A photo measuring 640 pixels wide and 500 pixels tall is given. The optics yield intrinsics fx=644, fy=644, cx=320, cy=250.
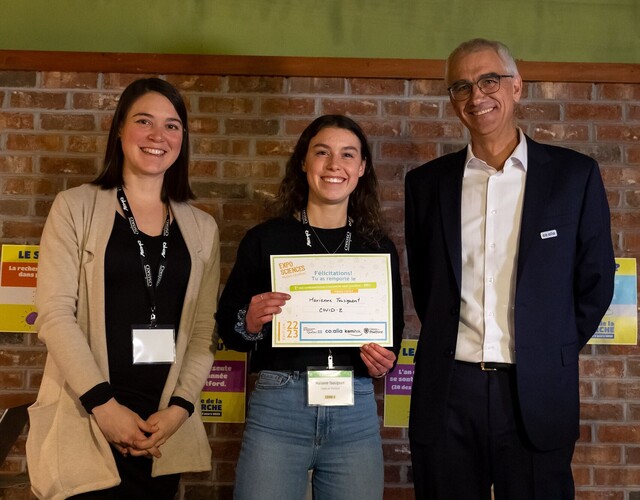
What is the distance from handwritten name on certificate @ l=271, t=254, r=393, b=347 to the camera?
2.15 meters

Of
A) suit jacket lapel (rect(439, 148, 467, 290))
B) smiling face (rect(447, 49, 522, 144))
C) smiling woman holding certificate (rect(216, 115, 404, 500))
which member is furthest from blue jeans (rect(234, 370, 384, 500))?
smiling face (rect(447, 49, 522, 144))

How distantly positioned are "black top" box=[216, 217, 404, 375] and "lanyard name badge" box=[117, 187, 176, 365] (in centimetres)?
21

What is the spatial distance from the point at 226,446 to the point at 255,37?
201cm

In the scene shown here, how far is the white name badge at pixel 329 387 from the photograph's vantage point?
81.7 inches

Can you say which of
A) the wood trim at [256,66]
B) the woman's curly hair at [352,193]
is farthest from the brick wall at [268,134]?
the woman's curly hair at [352,193]

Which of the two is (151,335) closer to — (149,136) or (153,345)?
(153,345)

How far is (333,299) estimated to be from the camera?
2.18 m

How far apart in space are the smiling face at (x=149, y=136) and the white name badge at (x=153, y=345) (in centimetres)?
56

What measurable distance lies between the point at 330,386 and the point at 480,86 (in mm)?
1158

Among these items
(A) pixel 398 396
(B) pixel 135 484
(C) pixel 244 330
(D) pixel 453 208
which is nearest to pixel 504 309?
(D) pixel 453 208

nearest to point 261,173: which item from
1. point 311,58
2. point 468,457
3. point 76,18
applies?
point 311,58

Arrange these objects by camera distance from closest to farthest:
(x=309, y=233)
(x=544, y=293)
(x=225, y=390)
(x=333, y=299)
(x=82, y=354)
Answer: (x=82, y=354) < (x=544, y=293) < (x=333, y=299) < (x=309, y=233) < (x=225, y=390)

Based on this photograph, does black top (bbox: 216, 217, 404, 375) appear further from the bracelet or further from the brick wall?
the brick wall

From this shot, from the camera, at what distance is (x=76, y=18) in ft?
10.5
